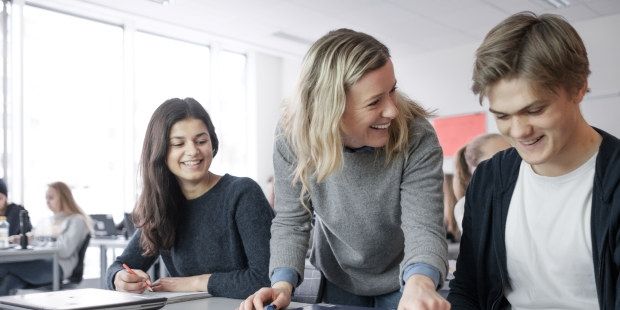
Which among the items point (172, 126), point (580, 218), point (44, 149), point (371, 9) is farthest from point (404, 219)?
point (44, 149)

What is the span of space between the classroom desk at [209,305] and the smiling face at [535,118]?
54 cm

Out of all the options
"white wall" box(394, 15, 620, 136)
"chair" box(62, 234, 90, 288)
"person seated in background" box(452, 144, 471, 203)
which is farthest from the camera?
"white wall" box(394, 15, 620, 136)

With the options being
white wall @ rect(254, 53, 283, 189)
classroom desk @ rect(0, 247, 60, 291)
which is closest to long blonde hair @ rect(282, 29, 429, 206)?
classroom desk @ rect(0, 247, 60, 291)

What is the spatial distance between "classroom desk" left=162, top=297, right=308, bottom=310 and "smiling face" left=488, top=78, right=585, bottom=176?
0.54 metres

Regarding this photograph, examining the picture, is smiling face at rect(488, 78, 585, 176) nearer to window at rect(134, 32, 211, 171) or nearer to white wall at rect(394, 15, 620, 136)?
white wall at rect(394, 15, 620, 136)

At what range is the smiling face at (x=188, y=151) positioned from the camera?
5.93 ft

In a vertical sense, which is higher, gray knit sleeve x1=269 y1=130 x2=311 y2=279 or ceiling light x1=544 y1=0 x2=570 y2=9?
ceiling light x1=544 y1=0 x2=570 y2=9

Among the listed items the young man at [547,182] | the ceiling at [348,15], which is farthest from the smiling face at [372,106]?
the ceiling at [348,15]

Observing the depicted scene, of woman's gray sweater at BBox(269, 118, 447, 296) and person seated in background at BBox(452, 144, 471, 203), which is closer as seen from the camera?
woman's gray sweater at BBox(269, 118, 447, 296)

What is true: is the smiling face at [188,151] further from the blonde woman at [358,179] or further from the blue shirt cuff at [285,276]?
the blue shirt cuff at [285,276]

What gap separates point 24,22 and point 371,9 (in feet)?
11.1

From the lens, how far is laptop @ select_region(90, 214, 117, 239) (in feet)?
18.0

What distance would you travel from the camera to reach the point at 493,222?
4.06 ft

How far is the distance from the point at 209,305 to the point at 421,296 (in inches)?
20.5
